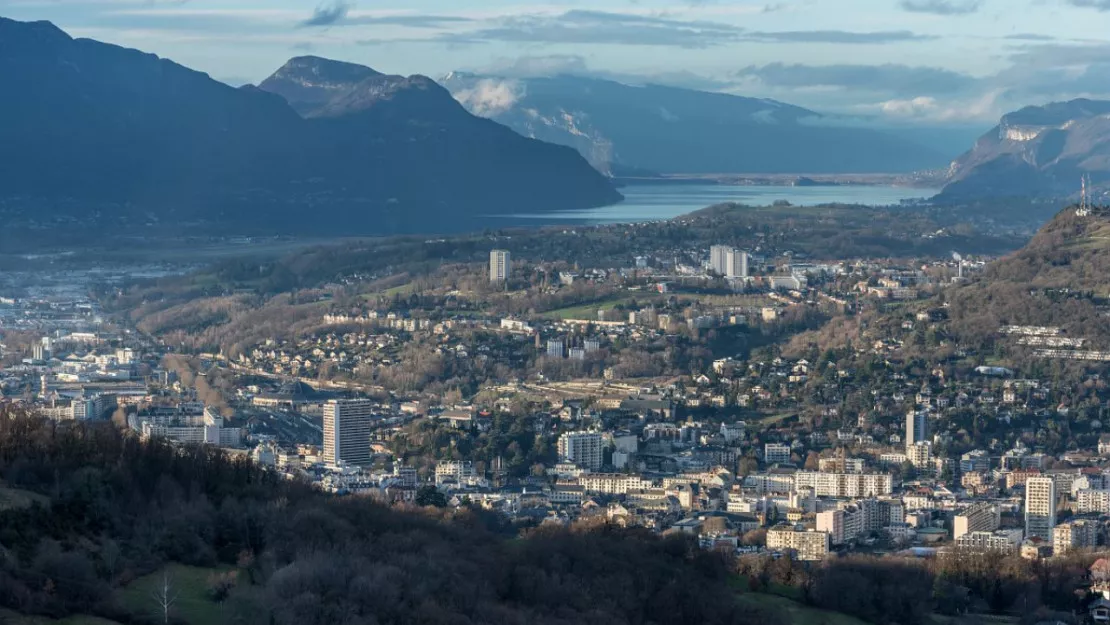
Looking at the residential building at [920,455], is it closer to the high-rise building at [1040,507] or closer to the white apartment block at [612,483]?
the high-rise building at [1040,507]

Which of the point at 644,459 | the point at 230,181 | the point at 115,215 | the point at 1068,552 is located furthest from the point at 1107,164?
the point at 1068,552

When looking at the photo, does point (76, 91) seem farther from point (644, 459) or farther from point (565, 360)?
point (644, 459)

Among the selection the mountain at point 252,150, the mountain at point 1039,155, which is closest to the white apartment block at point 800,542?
the mountain at point 252,150

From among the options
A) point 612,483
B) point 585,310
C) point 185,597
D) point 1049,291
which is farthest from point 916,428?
point 185,597

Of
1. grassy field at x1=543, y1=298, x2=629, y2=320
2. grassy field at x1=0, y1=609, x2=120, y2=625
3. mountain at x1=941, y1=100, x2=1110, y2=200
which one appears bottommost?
grassy field at x1=0, y1=609, x2=120, y2=625

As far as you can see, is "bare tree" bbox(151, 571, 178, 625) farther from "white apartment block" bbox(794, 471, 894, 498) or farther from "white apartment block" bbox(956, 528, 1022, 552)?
"white apartment block" bbox(794, 471, 894, 498)

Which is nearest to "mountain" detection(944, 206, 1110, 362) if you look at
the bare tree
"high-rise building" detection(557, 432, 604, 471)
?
"high-rise building" detection(557, 432, 604, 471)
